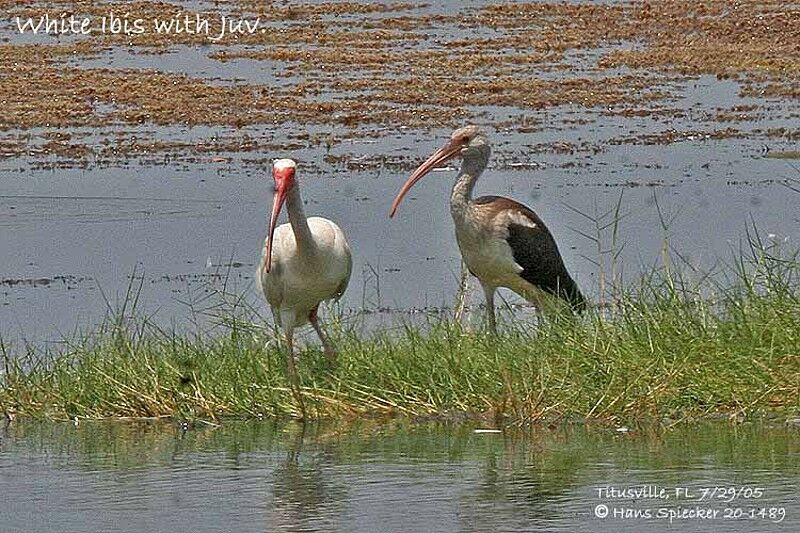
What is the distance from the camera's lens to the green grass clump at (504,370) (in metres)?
7.59

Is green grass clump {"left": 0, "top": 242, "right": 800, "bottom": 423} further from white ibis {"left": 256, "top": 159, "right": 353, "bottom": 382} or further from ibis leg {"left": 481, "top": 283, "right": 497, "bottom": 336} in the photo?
white ibis {"left": 256, "top": 159, "right": 353, "bottom": 382}

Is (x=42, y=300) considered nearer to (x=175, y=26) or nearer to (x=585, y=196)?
(x=585, y=196)

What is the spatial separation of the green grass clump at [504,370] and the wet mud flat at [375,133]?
3.40 feet

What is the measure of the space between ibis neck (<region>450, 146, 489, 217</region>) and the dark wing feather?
120mm

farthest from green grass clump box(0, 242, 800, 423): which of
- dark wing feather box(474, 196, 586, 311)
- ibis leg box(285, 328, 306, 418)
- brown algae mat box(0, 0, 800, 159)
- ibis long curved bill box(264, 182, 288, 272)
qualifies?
brown algae mat box(0, 0, 800, 159)

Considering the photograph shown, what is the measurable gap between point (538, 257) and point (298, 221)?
55.2 inches

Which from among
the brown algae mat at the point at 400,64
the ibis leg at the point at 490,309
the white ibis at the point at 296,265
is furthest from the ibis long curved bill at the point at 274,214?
the brown algae mat at the point at 400,64

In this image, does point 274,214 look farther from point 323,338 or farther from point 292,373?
point 292,373

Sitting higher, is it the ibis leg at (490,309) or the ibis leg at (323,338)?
the ibis leg at (490,309)

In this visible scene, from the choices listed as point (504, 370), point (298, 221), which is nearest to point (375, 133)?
point (298, 221)

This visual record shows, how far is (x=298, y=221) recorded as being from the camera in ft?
30.1

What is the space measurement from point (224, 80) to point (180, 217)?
8.80m

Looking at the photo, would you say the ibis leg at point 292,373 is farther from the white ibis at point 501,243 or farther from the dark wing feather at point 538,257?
the dark wing feather at point 538,257

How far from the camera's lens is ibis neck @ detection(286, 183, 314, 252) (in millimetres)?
9141
